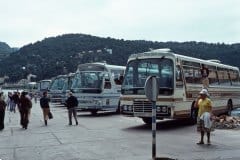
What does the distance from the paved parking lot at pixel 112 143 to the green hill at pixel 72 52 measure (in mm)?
47683

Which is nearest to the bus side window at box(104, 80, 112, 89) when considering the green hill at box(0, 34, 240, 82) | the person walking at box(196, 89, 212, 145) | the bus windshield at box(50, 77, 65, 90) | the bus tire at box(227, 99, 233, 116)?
the bus tire at box(227, 99, 233, 116)

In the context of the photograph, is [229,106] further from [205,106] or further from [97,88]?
[205,106]

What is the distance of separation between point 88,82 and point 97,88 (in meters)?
0.95

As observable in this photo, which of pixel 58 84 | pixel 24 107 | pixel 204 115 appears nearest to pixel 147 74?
pixel 204 115

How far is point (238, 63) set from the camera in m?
61.3

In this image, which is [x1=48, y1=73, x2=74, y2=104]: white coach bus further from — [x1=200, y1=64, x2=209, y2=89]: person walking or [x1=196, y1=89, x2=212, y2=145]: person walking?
[x1=196, y1=89, x2=212, y2=145]: person walking

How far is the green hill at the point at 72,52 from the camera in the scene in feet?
245

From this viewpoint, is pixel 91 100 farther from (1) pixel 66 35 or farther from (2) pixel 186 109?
(1) pixel 66 35

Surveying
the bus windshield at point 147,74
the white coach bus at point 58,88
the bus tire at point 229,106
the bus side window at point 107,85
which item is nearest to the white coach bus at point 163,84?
the bus windshield at point 147,74

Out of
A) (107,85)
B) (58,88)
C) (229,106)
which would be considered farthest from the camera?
(58,88)

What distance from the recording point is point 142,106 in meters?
19.8

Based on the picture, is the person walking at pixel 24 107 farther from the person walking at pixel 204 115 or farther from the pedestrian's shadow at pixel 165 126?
the person walking at pixel 204 115

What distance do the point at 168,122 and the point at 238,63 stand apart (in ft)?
130

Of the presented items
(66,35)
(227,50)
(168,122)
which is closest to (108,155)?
(168,122)
